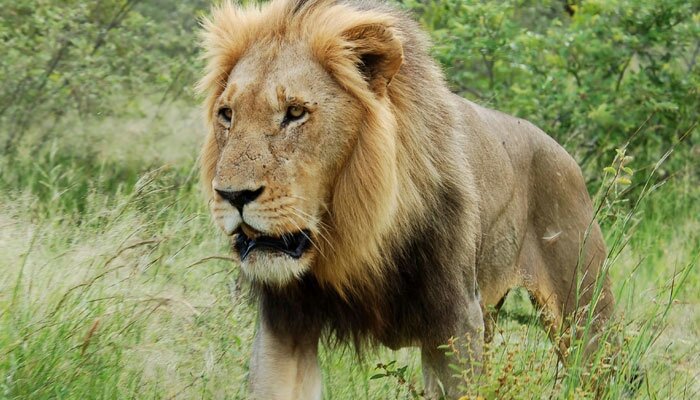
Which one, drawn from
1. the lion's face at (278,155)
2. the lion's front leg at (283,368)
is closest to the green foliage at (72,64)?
the lion's front leg at (283,368)

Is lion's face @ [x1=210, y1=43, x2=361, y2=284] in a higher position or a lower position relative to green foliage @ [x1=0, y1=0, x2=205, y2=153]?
higher

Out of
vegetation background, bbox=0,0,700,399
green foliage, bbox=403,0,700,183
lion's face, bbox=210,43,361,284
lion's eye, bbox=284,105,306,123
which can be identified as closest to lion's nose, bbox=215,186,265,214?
lion's face, bbox=210,43,361,284

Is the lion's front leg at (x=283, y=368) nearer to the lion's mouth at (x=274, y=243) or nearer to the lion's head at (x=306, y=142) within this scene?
the lion's head at (x=306, y=142)

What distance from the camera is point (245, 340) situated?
4914 mm

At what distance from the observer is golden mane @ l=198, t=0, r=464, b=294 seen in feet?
12.0

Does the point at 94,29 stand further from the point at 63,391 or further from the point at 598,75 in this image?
the point at 63,391

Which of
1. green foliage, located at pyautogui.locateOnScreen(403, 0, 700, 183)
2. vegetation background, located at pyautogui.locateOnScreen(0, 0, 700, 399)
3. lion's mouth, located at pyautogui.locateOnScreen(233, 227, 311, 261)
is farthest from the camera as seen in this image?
green foliage, located at pyautogui.locateOnScreen(403, 0, 700, 183)

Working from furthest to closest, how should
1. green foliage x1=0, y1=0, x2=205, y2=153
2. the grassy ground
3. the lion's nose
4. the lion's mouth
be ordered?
1. green foliage x1=0, y1=0, x2=205, y2=153
2. the grassy ground
3. the lion's mouth
4. the lion's nose

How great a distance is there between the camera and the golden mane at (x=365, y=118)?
3668 mm

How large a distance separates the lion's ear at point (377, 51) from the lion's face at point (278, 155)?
0.12m

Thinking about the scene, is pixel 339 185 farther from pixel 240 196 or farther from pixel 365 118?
pixel 240 196

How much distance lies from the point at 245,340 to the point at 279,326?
97cm

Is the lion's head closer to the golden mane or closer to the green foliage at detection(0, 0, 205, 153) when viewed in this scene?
the golden mane

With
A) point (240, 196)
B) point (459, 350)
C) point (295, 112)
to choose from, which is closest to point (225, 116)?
point (295, 112)
